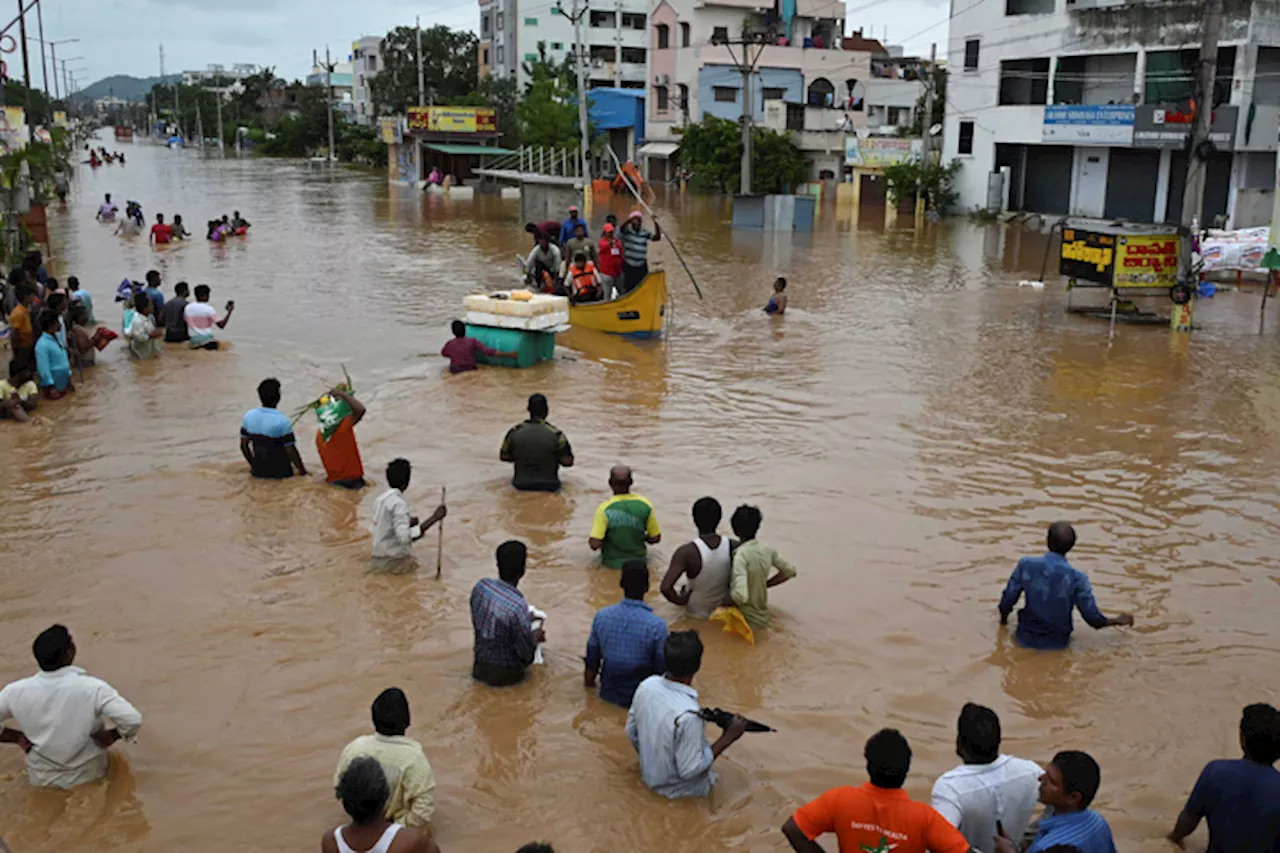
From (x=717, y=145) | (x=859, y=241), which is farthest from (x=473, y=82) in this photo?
(x=859, y=241)

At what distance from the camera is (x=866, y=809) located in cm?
480

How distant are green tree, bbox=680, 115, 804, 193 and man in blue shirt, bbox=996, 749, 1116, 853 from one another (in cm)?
5108

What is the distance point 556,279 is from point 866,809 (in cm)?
1658

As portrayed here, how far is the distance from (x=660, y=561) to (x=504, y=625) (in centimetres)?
277

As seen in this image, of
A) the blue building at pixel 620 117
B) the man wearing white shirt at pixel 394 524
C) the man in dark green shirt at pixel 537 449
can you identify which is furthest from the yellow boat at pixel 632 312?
the blue building at pixel 620 117

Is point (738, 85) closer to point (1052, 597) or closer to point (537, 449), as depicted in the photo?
point (537, 449)

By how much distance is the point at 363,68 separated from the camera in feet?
415

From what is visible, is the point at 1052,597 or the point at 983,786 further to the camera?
the point at 1052,597

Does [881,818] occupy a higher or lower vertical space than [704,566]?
higher

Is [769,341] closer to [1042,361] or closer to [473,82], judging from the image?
[1042,361]

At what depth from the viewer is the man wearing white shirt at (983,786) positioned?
5254mm

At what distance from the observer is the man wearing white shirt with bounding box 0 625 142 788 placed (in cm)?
601

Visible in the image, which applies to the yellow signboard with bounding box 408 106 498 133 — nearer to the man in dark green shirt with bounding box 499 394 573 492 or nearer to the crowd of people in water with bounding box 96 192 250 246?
the crowd of people in water with bounding box 96 192 250 246

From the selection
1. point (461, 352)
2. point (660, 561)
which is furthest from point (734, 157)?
point (660, 561)
